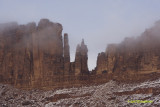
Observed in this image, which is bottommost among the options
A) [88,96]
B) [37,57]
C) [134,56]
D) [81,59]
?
[88,96]

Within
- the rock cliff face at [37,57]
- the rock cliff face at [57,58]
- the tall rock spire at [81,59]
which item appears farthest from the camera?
the rock cliff face at [37,57]

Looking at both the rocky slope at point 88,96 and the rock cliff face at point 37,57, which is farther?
the rock cliff face at point 37,57

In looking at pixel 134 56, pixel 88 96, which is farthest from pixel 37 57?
pixel 134 56

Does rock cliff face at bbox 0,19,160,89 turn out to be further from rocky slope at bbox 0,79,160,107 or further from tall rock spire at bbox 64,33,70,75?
rocky slope at bbox 0,79,160,107

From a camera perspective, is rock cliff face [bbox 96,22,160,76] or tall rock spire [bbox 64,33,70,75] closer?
rock cliff face [bbox 96,22,160,76]

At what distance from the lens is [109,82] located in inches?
3807

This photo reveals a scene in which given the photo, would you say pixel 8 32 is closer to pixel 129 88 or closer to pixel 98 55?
pixel 98 55

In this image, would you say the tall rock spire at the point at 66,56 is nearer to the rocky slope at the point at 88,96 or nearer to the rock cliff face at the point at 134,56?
the rocky slope at the point at 88,96

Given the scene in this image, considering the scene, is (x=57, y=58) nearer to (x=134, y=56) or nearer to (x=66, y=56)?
(x=66, y=56)

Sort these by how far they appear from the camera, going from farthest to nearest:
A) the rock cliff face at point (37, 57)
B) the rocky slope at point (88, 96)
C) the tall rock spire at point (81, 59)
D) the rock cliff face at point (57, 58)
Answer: the rock cliff face at point (37, 57) < the tall rock spire at point (81, 59) < the rock cliff face at point (57, 58) < the rocky slope at point (88, 96)

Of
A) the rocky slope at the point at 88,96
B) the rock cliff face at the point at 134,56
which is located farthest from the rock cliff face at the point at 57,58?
the rocky slope at the point at 88,96

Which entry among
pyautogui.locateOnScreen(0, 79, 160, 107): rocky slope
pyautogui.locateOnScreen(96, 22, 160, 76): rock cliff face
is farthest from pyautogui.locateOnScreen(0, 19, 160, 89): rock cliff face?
pyautogui.locateOnScreen(0, 79, 160, 107): rocky slope

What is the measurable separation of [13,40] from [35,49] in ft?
21.8

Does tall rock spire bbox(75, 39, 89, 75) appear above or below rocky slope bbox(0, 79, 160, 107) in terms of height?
above
